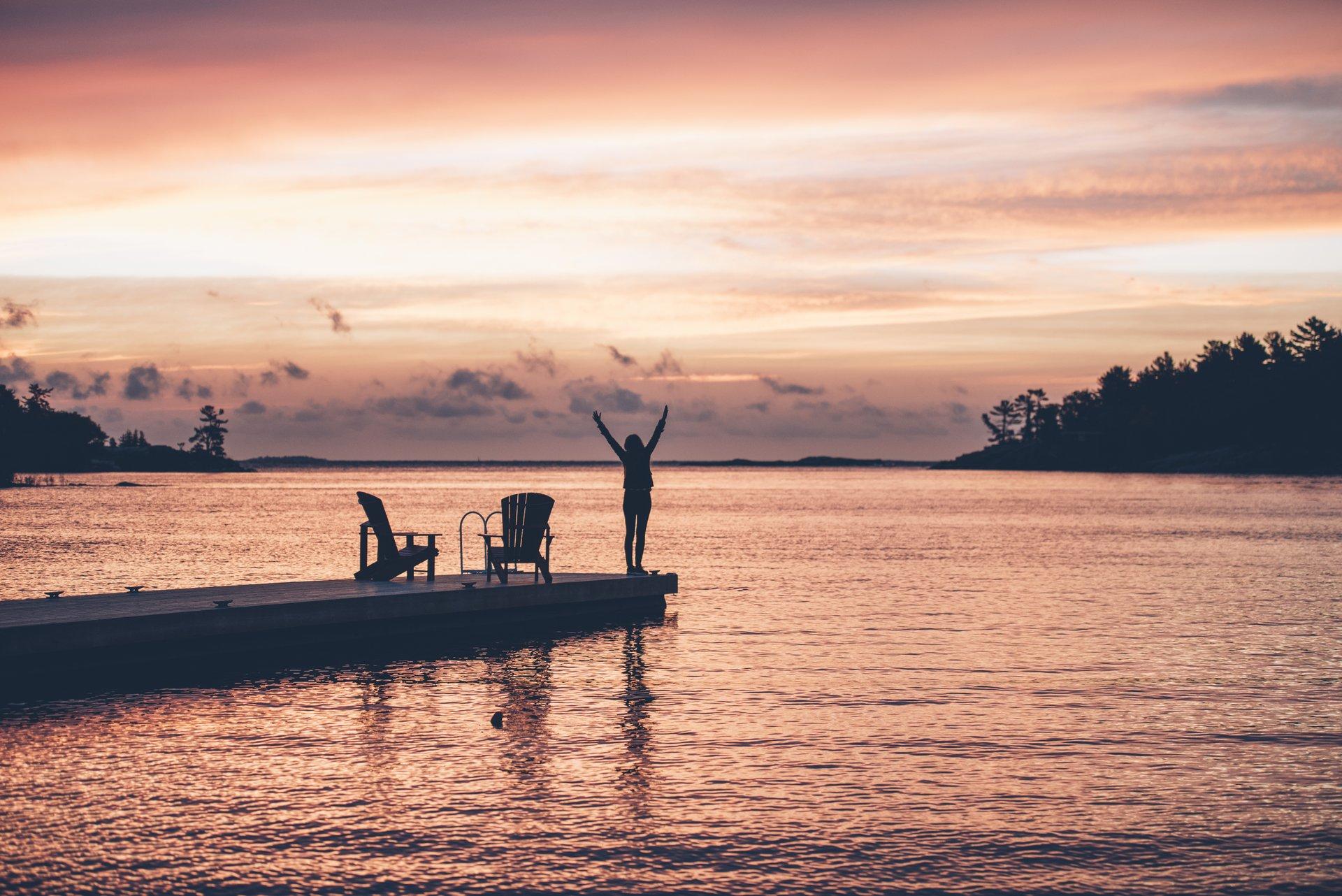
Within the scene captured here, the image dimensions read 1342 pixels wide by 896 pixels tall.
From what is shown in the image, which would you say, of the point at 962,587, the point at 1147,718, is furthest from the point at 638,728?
the point at 962,587

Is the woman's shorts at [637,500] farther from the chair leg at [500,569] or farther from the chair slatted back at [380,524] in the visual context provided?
the chair slatted back at [380,524]

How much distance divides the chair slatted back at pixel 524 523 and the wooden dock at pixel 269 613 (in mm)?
656

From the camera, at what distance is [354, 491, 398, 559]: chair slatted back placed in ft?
74.7

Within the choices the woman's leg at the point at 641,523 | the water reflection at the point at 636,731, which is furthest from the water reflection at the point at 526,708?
the woman's leg at the point at 641,523

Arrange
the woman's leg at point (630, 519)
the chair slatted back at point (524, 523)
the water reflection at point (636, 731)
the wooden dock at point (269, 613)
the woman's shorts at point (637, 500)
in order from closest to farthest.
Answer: the water reflection at point (636, 731), the wooden dock at point (269, 613), the chair slatted back at point (524, 523), the woman's shorts at point (637, 500), the woman's leg at point (630, 519)

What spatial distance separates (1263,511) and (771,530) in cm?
3845

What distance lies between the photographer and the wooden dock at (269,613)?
656 inches

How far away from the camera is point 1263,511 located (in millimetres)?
84500

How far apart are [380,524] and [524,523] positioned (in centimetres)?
264

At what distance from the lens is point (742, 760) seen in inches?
518

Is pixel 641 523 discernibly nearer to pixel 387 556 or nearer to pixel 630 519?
pixel 630 519

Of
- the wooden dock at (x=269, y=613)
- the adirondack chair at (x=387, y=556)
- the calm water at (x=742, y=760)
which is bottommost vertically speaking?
the calm water at (x=742, y=760)

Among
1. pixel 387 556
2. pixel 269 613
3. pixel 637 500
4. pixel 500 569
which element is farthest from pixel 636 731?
pixel 637 500

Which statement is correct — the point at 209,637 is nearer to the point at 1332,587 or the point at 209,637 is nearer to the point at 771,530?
the point at 1332,587
